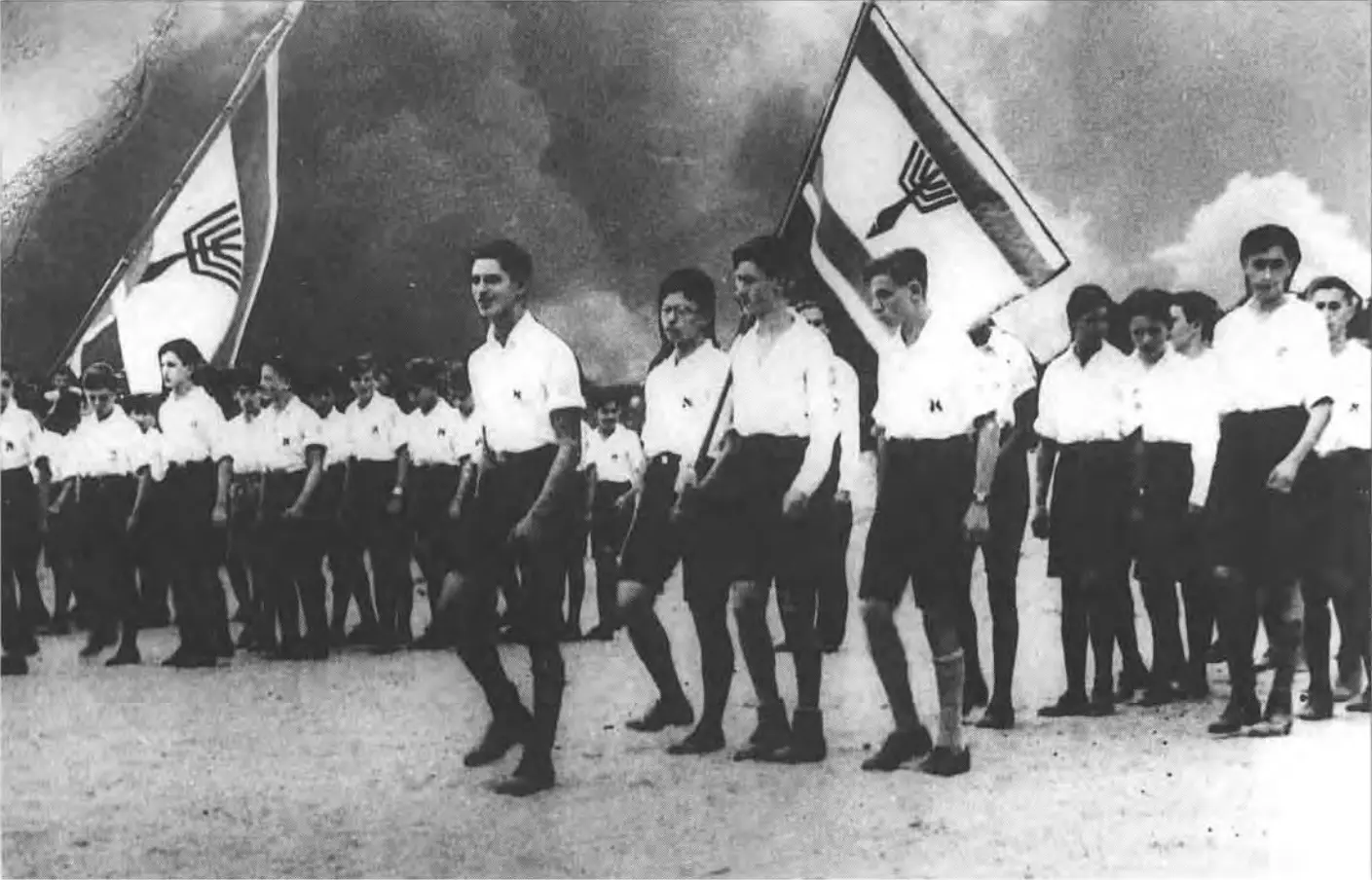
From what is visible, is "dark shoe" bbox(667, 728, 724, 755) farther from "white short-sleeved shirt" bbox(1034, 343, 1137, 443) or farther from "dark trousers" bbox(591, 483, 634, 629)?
"white short-sleeved shirt" bbox(1034, 343, 1137, 443)

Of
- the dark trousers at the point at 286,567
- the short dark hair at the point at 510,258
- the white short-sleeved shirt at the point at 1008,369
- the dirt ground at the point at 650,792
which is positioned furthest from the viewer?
the dark trousers at the point at 286,567

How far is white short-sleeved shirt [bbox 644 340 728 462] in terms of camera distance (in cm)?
358

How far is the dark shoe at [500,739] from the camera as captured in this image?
358cm

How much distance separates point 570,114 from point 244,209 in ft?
3.29

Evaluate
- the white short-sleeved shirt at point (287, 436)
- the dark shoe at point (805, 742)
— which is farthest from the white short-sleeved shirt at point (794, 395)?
the white short-sleeved shirt at point (287, 436)

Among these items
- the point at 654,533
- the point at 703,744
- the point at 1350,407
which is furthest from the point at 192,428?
the point at 1350,407

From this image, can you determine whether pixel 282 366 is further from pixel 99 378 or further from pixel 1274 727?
pixel 1274 727

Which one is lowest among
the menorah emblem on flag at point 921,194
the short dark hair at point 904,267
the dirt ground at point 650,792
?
the dirt ground at point 650,792

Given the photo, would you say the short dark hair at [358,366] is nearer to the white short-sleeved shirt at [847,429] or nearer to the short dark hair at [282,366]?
the short dark hair at [282,366]

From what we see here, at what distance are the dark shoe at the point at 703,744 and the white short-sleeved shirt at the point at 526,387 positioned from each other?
909 mm

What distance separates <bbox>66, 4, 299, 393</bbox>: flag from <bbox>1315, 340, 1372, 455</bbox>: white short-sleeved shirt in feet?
9.97

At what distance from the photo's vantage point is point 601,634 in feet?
11.9

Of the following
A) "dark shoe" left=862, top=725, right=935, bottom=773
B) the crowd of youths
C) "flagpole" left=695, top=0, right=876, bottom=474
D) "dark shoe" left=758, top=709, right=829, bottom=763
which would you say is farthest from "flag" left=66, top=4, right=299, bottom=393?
"dark shoe" left=862, top=725, right=935, bottom=773

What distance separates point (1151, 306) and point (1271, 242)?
367 millimetres
